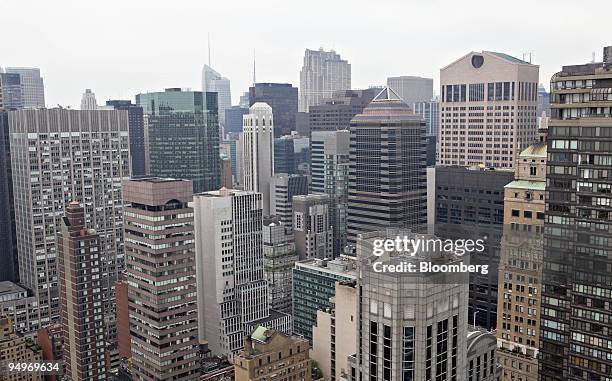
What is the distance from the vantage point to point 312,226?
120125 mm

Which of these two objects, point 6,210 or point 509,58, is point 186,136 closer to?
point 6,210

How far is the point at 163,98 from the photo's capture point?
152 meters

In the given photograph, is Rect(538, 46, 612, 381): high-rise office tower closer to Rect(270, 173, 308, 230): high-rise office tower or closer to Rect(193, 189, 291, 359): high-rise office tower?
Rect(193, 189, 291, 359): high-rise office tower

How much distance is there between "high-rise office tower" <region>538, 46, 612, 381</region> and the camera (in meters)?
38.8

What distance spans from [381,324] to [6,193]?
93159 mm

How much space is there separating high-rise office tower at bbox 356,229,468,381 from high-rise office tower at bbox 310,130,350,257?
93722 millimetres

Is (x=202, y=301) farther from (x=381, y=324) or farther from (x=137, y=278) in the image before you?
(x=381, y=324)

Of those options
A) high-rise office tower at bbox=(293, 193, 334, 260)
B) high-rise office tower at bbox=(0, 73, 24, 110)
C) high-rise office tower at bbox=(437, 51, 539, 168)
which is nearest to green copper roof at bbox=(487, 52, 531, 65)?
high-rise office tower at bbox=(437, 51, 539, 168)

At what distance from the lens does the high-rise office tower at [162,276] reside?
65.2m

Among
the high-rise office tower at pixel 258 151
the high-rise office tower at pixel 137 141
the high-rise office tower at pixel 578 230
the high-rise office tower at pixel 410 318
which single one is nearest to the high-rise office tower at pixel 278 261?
the high-rise office tower at pixel 258 151

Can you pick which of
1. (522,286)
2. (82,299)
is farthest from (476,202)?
(82,299)

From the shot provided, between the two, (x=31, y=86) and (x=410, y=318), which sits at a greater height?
(x=31, y=86)

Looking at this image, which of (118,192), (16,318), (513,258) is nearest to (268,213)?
(118,192)

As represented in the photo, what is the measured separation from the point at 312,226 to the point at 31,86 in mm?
108200
